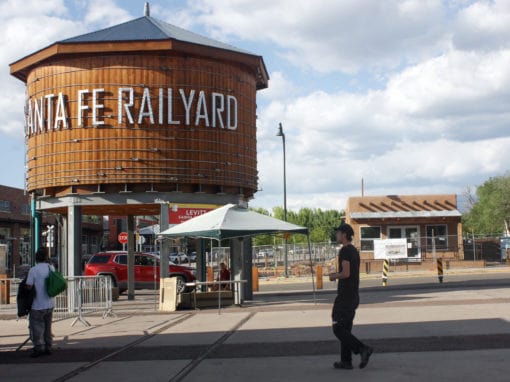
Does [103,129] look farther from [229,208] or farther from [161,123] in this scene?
[229,208]

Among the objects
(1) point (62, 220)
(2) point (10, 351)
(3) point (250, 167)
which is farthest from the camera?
(1) point (62, 220)

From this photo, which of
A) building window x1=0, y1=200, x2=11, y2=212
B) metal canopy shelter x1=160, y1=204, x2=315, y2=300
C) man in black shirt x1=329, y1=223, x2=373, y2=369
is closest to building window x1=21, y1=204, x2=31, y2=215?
building window x1=0, y1=200, x2=11, y2=212

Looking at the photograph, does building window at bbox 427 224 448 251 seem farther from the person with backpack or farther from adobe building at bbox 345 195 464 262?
the person with backpack

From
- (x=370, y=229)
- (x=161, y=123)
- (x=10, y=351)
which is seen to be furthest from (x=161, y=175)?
(x=370, y=229)

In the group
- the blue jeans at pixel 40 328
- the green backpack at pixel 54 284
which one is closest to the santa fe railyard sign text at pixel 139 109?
the green backpack at pixel 54 284

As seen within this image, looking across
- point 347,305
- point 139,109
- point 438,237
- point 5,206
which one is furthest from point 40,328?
point 5,206

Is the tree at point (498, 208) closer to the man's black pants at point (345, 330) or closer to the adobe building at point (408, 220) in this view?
the adobe building at point (408, 220)

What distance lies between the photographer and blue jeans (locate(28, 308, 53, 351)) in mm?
12203

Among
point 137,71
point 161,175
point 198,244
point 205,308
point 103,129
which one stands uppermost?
point 137,71

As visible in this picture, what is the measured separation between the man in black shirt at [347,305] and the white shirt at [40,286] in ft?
17.4

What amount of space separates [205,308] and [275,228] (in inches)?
149

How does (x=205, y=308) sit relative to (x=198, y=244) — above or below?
below

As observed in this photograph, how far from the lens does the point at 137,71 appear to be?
22.7 metres

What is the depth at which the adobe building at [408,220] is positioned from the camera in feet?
155
